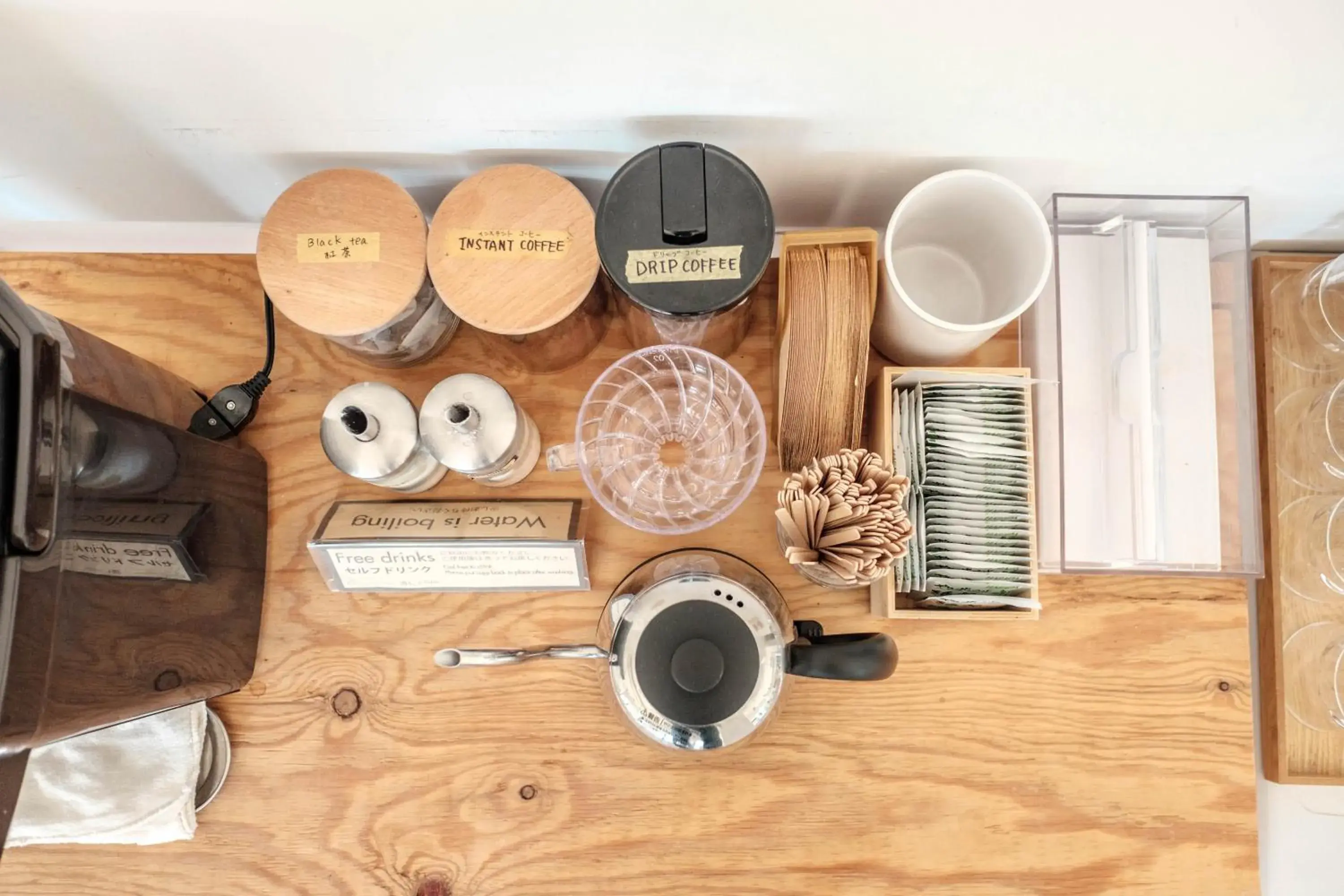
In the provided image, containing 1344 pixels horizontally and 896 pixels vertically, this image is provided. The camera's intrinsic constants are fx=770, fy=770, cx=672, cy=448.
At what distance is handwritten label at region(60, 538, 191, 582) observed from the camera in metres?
0.49

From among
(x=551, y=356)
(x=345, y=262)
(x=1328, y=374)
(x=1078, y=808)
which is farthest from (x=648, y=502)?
(x=1328, y=374)

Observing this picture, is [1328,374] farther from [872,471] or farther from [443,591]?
[443,591]

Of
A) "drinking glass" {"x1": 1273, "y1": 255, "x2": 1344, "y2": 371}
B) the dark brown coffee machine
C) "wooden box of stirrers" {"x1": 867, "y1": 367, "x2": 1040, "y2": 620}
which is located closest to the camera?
the dark brown coffee machine

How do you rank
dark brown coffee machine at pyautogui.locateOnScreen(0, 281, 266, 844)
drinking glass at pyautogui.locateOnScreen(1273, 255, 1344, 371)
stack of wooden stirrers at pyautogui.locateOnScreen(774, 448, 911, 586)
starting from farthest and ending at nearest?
drinking glass at pyautogui.locateOnScreen(1273, 255, 1344, 371), stack of wooden stirrers at pyautogui.locateOnScreen(774, 448, 911, 586), dark brown coffee machine at pyautogui.locateOnScreen(0, 281, 266, 844)

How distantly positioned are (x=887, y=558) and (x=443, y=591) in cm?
40

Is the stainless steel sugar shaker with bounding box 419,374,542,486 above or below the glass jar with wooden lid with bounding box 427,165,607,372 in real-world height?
below

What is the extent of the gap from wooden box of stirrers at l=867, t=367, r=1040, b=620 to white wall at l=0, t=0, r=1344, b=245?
184 millimetres

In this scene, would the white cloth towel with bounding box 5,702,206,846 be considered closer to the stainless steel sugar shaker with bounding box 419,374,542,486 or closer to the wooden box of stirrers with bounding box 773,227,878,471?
the stainless steel sugar shaker with bounding box 419,374,542,486

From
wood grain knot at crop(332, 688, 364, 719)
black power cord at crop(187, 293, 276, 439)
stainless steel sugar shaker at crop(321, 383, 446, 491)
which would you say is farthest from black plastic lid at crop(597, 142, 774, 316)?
wood grain knot at crop(332, 688, 364, 719)

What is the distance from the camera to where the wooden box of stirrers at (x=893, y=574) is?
65 cm

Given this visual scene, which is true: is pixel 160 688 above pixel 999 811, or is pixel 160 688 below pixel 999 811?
above

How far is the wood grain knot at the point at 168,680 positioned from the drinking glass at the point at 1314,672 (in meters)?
0.99

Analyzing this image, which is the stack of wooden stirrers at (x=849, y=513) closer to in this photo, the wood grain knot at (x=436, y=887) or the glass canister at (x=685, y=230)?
the glass canister at (x=685, y=230)

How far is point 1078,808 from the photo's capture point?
69 cm
